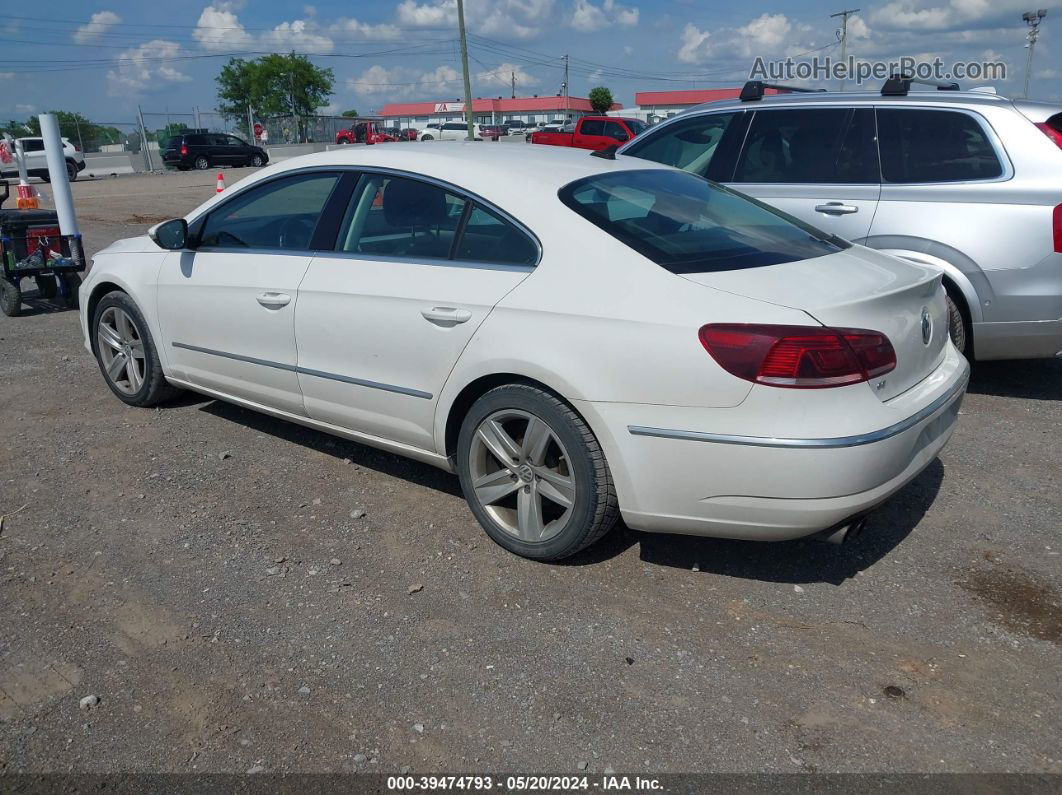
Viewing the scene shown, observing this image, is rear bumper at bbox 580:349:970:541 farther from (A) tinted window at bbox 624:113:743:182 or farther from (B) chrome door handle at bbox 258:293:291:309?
(A) tinted window at bbox 624:113:743:182

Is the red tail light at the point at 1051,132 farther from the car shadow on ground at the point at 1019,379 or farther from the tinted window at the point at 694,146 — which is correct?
the tinted window at the point at 694,146

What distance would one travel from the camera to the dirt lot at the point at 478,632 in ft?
8.54

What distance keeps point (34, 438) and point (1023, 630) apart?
5042 mm

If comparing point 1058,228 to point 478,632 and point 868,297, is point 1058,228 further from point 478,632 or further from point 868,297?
point 478,632

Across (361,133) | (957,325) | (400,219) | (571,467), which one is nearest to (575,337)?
(571,467)

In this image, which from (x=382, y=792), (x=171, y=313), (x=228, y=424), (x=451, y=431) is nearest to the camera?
(x=382, y=792)

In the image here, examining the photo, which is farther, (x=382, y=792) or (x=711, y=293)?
(x=711, y=293)

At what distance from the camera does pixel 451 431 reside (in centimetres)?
381

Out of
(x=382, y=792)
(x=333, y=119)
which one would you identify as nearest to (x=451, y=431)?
(x=382, y=792)

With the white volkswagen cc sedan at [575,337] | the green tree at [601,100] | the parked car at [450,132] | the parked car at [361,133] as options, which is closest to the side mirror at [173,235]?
the white volkswagen cc sedan at [575,337]

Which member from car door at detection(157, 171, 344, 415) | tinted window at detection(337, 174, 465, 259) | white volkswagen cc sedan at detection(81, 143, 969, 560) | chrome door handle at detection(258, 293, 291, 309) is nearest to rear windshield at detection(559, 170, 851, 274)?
white volkswagen cc sedan at detection(81, 143, 969, 560)

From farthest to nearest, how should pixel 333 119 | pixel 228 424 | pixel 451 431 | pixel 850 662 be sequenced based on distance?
pixel 333 119 → pixel 228 424 → pixel 451 431 → pixel 850 662

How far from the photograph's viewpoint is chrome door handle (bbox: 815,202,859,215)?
5590mm

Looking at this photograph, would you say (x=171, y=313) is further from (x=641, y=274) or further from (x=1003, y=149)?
(x=1003, y=149)
